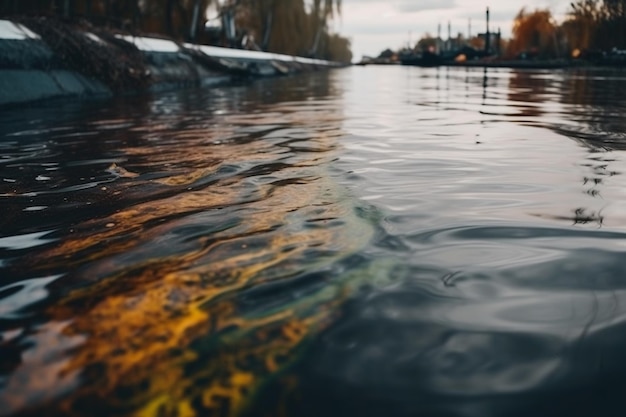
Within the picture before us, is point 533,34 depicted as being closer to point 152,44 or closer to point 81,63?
point 152,44

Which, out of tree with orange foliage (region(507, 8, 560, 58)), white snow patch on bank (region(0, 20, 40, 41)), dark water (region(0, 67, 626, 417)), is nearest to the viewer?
dark water (region(0, 67, 626, 417))

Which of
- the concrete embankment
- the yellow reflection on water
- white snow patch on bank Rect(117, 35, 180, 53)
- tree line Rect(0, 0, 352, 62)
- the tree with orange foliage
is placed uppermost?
the tree with orange foliage

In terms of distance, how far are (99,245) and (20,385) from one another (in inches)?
24.3

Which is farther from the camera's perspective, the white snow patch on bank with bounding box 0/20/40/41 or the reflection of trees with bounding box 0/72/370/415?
the white snow patch on bank with bounding box 0/20/40/41

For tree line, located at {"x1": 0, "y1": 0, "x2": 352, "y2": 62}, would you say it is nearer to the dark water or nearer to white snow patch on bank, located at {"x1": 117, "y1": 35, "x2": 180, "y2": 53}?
white snow patch on bank, located at {"x1": 117, "y1": 35, "x2": 180, "y2": 53}

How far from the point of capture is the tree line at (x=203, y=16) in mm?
10211

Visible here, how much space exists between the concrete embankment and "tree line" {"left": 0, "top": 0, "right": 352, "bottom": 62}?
0.62 metres

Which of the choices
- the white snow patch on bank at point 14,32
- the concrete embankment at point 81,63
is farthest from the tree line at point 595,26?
the white snow patch on bank at point 14,32

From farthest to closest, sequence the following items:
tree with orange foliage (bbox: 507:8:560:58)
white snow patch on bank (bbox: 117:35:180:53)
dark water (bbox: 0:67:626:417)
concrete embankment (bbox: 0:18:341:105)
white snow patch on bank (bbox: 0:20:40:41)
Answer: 1. tree with orange foliage (bbox: 507:8:560:58)
2. white snow patch on bank (bbox: 117:35:180:53)
3. white snow patch on bank (bbox: 0:20:40:41)
4. concrete embankment (bbox: 0:18:341:105)
5. dark water (bbox: 0:67:626:417)

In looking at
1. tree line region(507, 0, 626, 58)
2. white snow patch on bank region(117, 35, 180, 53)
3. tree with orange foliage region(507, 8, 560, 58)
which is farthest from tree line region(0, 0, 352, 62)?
tree with orange foliage region(507, 8, 560, 58)

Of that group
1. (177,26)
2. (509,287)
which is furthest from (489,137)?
(177,26)

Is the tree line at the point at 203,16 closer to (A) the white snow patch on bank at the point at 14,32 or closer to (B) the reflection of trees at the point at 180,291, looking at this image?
(A) the white snow patch on bank at the point at 14,32

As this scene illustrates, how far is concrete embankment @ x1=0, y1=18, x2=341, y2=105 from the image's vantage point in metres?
6.10

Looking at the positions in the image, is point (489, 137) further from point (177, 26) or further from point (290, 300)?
point (177, 26)
